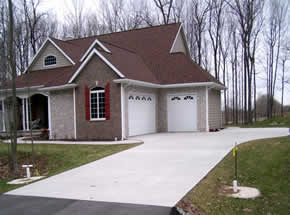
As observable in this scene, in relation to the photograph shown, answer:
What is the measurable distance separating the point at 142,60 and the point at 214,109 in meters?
6.03

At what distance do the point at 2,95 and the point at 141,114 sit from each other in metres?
10.9

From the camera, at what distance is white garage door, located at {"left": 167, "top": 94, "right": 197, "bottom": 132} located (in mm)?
18594

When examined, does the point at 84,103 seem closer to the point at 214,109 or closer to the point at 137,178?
the point at 214,109

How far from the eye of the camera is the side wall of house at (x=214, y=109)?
18.8 metres

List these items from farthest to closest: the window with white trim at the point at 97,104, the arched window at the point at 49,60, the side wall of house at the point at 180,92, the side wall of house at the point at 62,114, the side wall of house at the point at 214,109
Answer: the arched window at the point at 49,60 → the side wall of house at the point at 214,109 → the side wall of house at the point at 180,92 → the side wall of house at the point at 62,114 → the window with white trim at the point at 97,104

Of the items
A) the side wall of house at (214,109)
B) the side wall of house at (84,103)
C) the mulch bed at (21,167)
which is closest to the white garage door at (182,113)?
the side wall of house at (214,109)

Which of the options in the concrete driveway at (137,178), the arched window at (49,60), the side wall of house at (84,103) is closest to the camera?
the concrete driveway at (137,178)

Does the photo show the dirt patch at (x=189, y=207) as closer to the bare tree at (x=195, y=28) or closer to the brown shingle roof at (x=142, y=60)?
the brown shingle roof at (x=142, y=60)

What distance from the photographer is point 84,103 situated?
16.5 m

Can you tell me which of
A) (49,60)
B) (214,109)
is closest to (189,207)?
(214,109)

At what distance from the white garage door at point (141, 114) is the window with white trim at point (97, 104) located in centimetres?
146

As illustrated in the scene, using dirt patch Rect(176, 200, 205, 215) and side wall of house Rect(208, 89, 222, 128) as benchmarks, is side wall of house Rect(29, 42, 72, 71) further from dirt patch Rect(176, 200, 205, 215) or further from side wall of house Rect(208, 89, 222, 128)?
dirt patch Rect(176, 200, 205, 215)

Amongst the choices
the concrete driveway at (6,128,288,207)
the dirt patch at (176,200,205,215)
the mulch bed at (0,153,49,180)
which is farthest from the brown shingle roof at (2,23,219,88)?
the dirt patch at (176,200,205,215)

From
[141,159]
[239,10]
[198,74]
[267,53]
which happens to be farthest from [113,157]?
[267,53]
